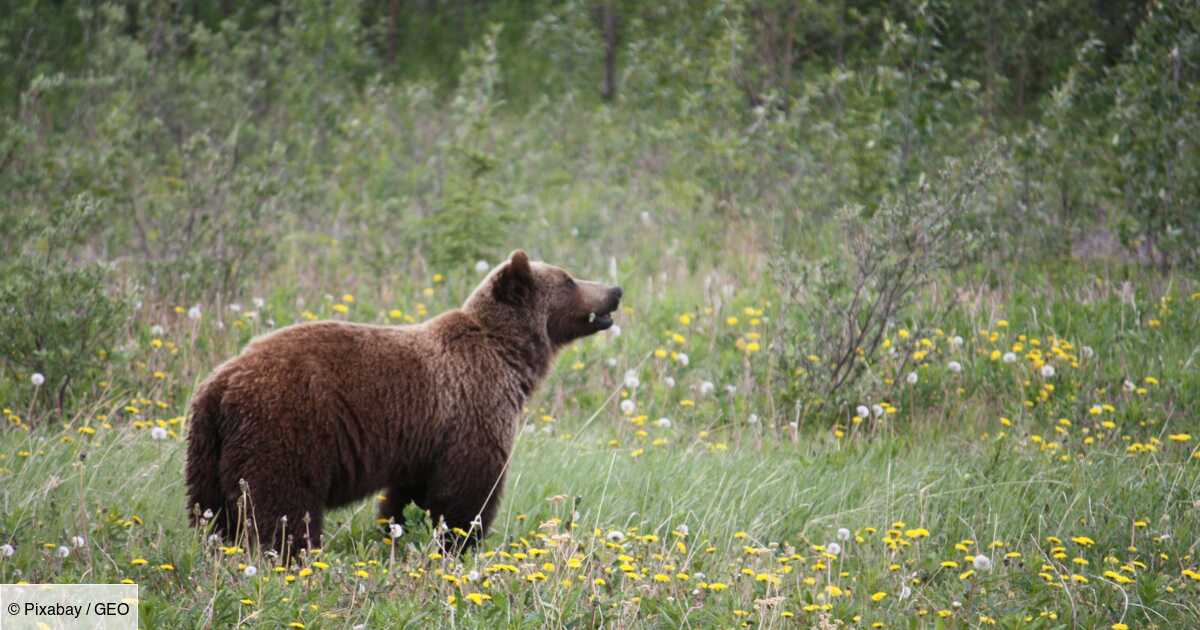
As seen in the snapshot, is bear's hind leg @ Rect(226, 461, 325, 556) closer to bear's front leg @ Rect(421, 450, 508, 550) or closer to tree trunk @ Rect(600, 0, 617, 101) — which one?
bear's front leg @ Rect(421, 450, 508, 550)

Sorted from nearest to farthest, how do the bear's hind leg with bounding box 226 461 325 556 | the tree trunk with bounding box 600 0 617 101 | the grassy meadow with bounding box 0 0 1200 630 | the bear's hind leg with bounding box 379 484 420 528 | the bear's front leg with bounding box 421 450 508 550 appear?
1. the bear's hind leg with bounding box 226 461 325 556
2. the grassy meadow with bounding box 0 0 1200 630
3. the bear's front leg with bounding box 421 450 508 550
4. the bear's hind leg with bounding box 379 484 420 528
5. the tree trunk with bounding box 600 0 617 101

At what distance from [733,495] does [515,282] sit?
1746 mm

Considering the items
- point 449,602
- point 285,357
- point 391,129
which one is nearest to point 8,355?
point 285,357

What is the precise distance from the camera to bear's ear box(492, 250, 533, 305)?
656 cm

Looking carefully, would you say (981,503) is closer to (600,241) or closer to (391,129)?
(600,241)

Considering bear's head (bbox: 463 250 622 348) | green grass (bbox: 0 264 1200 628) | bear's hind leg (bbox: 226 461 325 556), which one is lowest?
green grass (bbox: 0 264 1200 628)

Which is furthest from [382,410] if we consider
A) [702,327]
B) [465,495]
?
[702,327]

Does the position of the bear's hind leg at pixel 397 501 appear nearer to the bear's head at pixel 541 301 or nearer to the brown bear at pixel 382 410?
the brown bear at pixel 382 410

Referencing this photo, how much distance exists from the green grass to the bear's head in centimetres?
87

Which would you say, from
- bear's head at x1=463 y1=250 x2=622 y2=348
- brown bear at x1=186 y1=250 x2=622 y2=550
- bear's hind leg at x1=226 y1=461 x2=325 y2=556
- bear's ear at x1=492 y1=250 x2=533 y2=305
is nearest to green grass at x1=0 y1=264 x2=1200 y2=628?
bear's hind leg at x1=226 y1=461 x2=325 y2=556

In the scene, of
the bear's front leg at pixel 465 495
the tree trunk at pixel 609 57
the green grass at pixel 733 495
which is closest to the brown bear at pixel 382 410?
the bear's front leg at pixel 465 495

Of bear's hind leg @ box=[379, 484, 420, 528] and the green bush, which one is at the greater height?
the green bush

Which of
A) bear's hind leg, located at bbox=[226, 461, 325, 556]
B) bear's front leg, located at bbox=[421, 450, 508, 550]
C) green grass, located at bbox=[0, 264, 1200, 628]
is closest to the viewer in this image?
green grass, located at bbox=[0, 264, 1200, 628]

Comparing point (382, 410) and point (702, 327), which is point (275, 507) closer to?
point (382, 410)
